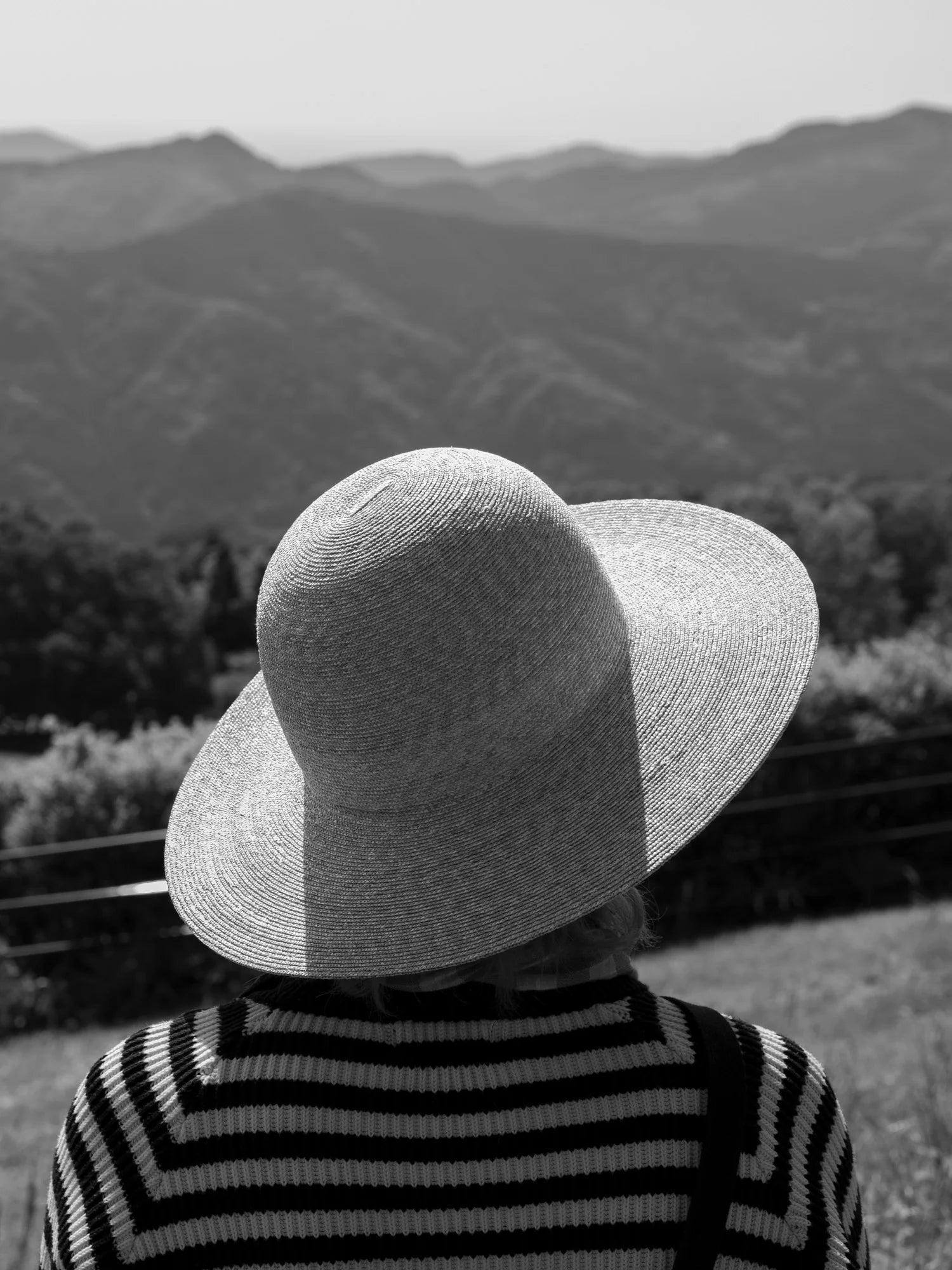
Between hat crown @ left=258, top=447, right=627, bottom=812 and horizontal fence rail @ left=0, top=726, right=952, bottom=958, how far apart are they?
508 cm

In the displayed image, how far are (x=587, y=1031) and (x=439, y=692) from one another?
29 centimetres

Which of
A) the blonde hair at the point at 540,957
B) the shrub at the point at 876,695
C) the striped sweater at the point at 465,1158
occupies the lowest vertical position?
the shrub at the point at 876,695

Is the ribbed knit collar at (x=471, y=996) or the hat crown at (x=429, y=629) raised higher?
the hat crown at (x=429, y=629)

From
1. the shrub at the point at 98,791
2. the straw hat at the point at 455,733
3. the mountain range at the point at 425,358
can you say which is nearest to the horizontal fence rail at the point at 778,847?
the shrub at the point at 98,791

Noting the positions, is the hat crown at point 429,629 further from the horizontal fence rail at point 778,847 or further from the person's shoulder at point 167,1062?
the horizontal fence rail at point 778,847

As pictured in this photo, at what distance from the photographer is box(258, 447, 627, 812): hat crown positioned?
1048 millimetres

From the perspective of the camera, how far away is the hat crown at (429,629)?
105 centimetres

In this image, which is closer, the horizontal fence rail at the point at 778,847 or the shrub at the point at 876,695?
the horizontal fence rail at the point at 778,847

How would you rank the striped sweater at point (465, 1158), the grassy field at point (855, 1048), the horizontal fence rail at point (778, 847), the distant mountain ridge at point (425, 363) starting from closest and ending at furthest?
1. the striped sweater at point (465, 1158)
2. the grassy field at point (855, 1048)
3. the horizontal fence rail at point (778, 847)
4. the distant mountain ridge at point (425, 363)

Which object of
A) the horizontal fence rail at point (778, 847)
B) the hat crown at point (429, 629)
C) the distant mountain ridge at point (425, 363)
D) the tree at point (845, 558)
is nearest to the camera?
the hat crown at point (429, 629)

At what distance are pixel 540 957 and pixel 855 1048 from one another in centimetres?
321

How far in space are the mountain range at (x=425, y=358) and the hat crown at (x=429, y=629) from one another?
118m

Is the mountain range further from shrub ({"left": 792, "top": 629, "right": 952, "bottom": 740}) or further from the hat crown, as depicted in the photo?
the hat crown

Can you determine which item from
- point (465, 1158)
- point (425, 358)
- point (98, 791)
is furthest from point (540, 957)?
point (425, 358)
